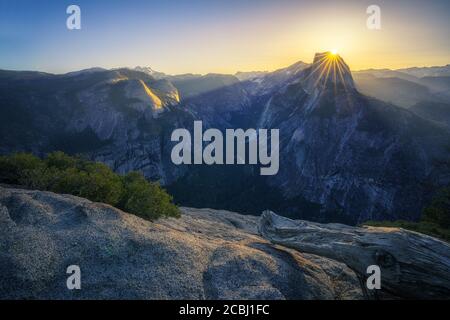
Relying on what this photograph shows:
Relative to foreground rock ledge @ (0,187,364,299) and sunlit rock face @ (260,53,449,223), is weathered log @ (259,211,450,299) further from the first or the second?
sunlit rock face @ (260,53,449,223)

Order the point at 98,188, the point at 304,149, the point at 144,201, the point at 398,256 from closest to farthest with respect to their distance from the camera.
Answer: the point at 398,256, the point at 98,188, the point at 144,201, the point at 304,149

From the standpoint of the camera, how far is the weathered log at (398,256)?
16808 mm

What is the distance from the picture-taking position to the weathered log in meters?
16.8

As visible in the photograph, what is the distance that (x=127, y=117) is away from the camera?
189 metres

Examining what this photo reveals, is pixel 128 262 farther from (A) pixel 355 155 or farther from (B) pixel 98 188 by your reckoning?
(A) pixel 355 155

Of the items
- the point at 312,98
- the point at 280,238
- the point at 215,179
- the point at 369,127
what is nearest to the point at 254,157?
the point at 215,179

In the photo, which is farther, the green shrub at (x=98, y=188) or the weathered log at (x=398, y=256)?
the green shrub at (x=98, y=188)

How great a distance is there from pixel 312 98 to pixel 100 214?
184262 mm

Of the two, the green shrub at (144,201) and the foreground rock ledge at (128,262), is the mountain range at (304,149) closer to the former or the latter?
the green shrub at (144,201)

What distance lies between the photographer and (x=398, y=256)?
57.7 feet

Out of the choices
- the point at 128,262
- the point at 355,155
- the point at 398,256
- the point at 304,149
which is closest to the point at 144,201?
the point at 128,262

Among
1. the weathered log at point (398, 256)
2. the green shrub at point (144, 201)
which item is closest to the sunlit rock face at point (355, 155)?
the green shrub at point (144, 201)

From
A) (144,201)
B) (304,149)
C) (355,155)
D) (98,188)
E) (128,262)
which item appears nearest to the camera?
(128,262)
